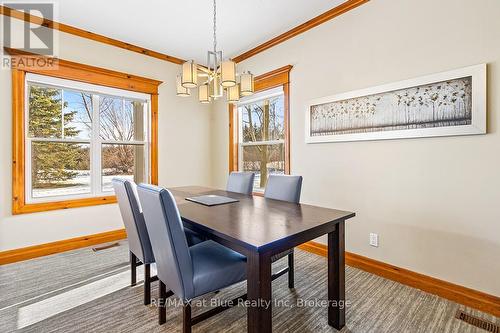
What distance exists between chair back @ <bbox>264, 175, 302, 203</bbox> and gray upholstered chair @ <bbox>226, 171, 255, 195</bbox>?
346 millimetres

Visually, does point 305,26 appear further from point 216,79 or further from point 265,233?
point 265,233

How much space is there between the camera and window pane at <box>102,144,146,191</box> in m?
3.46

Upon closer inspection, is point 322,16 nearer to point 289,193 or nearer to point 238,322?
point 289,193

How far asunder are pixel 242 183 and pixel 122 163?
6.48 ft

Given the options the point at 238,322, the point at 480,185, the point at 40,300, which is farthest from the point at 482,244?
the point at 40,300

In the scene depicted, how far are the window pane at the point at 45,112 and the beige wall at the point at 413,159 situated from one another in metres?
3.06

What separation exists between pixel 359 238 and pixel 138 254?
2119 mm

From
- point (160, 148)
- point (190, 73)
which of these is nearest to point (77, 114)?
point (160, 148)

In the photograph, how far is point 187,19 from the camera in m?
2.86

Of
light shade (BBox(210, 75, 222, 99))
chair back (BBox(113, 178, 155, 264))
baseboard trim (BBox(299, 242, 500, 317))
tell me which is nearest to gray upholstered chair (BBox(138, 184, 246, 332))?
chair back (BBox(113, 178, 155, 264))

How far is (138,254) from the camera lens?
1.95 m

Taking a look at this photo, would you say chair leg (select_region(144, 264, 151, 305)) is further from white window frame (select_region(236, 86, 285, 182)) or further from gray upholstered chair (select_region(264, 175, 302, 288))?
white window frame (select_region(236, 86, 285, 182))

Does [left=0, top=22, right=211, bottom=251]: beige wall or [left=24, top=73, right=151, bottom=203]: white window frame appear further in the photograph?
[left=24, top=73, right=151, bottom=203]: white window frame

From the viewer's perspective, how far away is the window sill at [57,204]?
2754 millimetres
